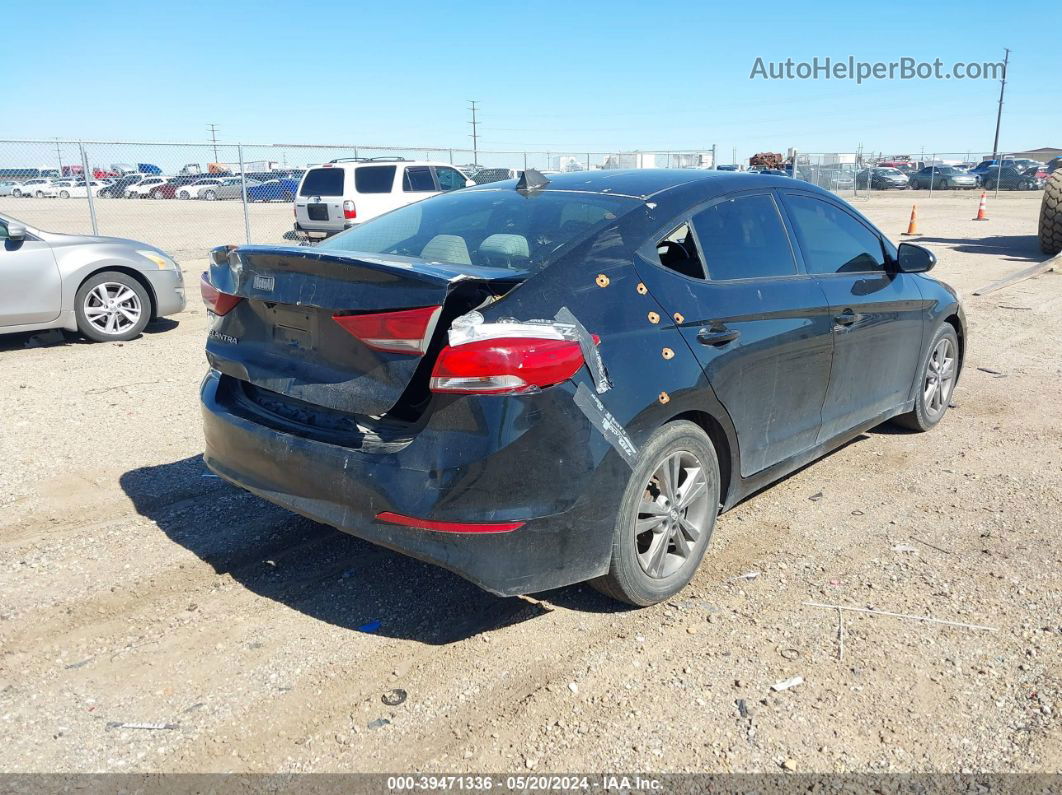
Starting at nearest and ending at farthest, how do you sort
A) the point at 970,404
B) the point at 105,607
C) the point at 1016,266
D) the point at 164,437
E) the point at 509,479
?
the point at 509,479
the point at 105,607
the point at 164,437
the point at 970,404
the point at 1016,266

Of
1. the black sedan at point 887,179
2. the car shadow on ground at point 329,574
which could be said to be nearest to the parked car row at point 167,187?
the car shadow on ground at point 329,574

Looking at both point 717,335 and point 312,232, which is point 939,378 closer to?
point 717,335

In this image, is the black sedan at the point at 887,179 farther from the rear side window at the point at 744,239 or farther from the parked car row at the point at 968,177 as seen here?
the rear side window at the point at 744,239

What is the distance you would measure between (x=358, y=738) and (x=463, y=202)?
8.06 feet

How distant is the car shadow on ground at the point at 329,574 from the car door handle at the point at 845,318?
186cm

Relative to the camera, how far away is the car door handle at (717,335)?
3418 millimetres

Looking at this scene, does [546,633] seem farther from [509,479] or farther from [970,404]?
[970,404]

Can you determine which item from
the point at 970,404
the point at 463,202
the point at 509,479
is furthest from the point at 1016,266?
the point at 509,479

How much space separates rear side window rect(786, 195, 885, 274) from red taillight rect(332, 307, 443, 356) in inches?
88.0

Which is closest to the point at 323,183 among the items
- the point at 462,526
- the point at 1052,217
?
the point at 1052,217

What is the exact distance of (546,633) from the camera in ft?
10.9

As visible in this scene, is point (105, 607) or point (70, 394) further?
point (70, 394)

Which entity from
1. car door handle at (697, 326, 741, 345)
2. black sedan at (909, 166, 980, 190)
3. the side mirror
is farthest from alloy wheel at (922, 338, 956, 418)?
black sedan at (909, 166, 980, 190)

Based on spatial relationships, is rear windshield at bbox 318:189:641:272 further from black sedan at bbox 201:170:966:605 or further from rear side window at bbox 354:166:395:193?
rear side window at bbox 354:166:395:193
